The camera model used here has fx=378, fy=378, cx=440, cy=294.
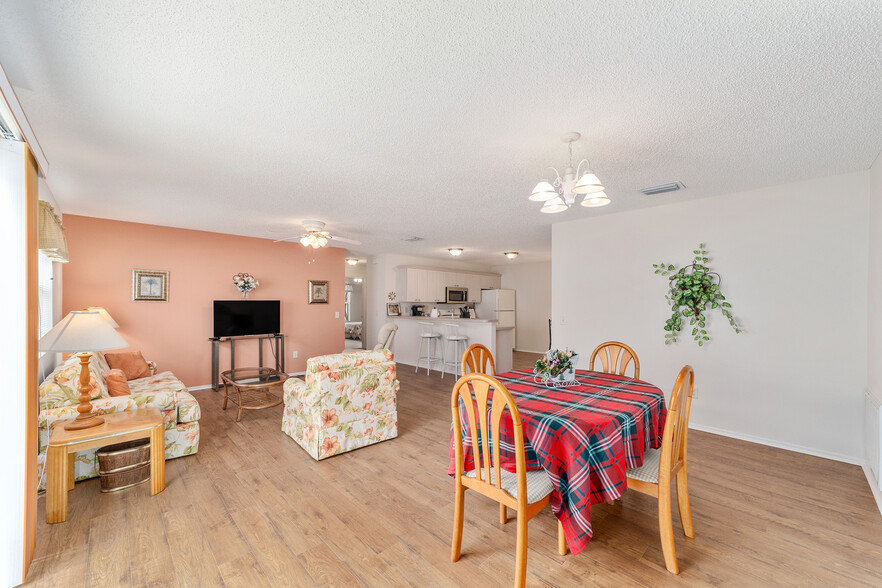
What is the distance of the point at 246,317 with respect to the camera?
5.96 metres

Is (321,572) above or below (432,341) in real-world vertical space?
below

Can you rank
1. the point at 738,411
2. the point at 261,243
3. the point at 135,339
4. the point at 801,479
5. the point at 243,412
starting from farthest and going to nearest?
the point at 261,243 → the point at 135,339 → the point at 243,412 → the point at 738,411 → the point at 801,479

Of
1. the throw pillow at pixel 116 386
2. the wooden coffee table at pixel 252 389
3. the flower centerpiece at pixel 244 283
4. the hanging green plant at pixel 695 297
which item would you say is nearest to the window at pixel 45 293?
the throw pillow at pixel 116 386

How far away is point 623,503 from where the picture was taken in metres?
2.60

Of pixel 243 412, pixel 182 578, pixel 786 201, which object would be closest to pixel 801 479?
pixel 786 201

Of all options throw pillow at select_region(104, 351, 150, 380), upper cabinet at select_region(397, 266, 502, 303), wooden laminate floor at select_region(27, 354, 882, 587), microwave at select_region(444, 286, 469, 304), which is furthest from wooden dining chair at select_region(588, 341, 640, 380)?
microwave at select_region(444, 286, 469, 304)

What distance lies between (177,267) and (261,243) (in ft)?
4.05

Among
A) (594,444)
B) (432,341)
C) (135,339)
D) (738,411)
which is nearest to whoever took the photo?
(594,444)

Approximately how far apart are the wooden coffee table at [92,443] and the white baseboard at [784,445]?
4891 mm

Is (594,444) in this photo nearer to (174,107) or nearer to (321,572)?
(321,572)

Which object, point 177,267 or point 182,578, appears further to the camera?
point 177,267

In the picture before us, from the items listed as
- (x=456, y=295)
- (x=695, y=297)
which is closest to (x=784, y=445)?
(x=695, y=297)

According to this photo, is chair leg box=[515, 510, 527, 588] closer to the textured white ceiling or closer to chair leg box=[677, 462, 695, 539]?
chair leg box=[677, 462, 695, 539]

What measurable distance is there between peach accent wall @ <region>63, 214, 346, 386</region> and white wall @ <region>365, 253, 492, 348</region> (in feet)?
4.88
